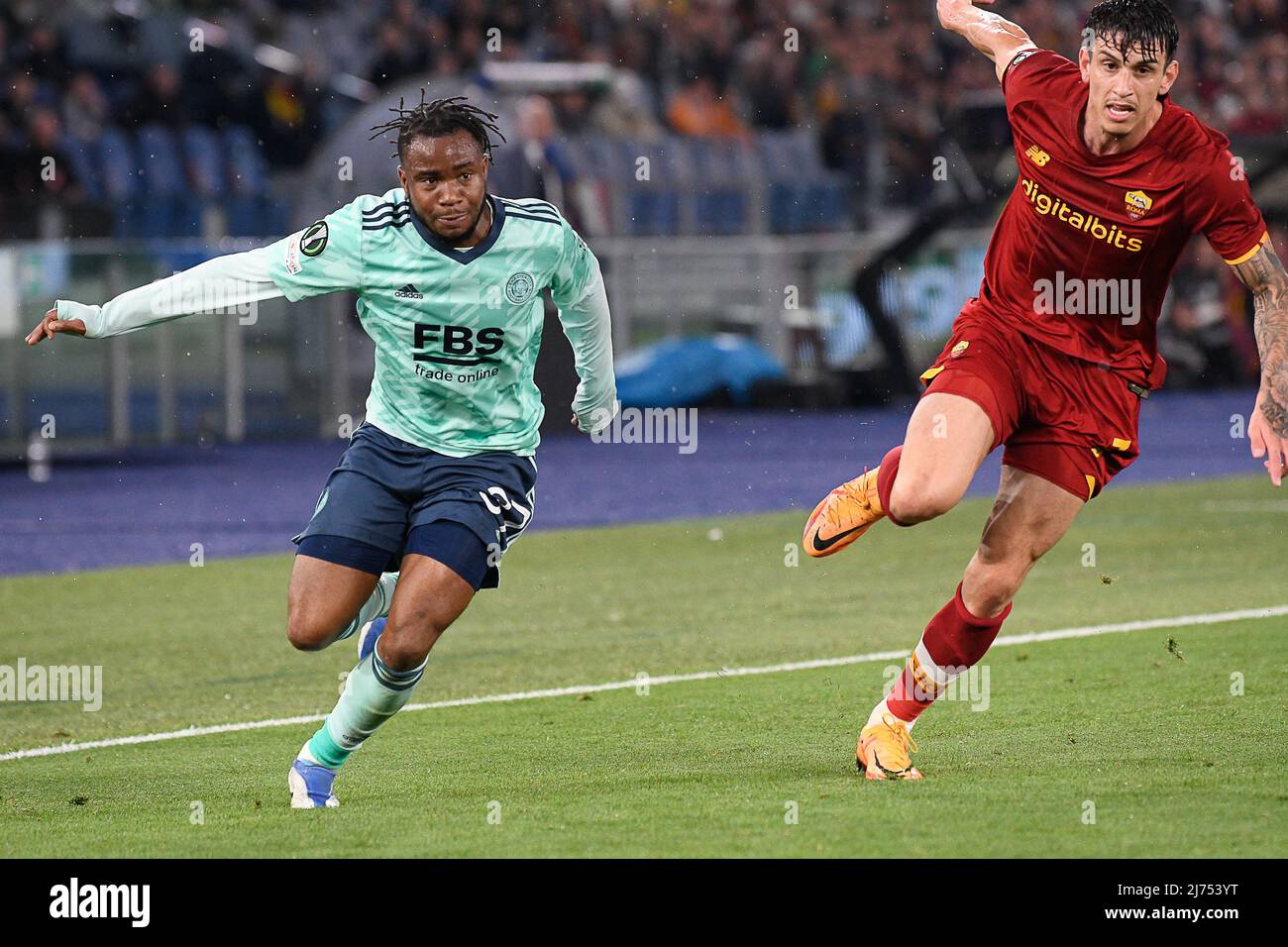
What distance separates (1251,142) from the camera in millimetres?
23484

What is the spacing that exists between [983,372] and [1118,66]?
103 cm

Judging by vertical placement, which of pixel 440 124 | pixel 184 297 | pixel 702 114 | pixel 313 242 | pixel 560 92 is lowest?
pixel 702 114

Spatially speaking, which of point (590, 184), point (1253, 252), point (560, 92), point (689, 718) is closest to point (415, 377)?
point (689, 718)

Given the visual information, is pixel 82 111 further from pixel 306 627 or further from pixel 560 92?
pixel 306 627

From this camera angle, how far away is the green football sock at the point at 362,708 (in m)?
6.03

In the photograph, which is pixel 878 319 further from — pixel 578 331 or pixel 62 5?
pixel 578 331

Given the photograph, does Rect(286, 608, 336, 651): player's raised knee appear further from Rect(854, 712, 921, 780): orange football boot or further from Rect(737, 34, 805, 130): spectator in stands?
Rect(737, 34, 805, 130): spectator in stands

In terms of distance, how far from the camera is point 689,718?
7.51 meters

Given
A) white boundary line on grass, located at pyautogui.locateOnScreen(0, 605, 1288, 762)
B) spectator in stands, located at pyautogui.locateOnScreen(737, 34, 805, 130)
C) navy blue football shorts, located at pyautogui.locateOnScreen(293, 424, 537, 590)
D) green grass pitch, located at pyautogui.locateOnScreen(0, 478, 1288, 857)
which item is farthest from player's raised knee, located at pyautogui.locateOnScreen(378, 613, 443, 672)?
spectator in stands, located at pyautogui.locateOnScreen(737, 34, 805, 130)

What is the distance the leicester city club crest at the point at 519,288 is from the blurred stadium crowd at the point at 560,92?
1320 centimetres

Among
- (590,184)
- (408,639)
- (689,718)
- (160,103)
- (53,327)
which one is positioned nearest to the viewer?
(53,327)

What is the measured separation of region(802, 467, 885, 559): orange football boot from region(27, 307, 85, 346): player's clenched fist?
241cm

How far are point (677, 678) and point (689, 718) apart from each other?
1.01m

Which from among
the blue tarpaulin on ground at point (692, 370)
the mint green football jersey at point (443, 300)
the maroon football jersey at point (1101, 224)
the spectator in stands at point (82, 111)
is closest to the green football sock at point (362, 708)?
the mint green football jersey at point (443, 300)
